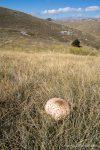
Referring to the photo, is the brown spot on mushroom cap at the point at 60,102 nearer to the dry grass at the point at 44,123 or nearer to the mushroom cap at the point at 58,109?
the mushroom cap at the point at 58,109

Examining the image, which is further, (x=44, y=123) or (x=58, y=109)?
(x=58, y=109)

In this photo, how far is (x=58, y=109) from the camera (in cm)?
292

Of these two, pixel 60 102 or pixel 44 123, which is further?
pixel 60 102

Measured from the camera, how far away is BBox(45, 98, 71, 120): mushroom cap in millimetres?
2873

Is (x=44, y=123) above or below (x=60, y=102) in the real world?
below

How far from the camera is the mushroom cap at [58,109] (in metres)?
2.87

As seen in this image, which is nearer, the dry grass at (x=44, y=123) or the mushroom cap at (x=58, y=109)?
the dry grass at (x=44, y=123)

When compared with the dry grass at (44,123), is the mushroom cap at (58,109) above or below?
above

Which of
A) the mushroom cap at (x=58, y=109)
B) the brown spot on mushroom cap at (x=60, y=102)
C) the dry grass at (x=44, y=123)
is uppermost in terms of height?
the brown spot on mushroom cap at (x=60, y=102)

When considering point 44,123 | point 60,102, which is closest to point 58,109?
point 60,102

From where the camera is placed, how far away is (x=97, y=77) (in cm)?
475

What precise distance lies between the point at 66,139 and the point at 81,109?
748 mm

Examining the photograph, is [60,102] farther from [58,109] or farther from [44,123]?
[44,123]

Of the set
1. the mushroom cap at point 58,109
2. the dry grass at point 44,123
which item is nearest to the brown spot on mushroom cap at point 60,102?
the mushroom cap at point 58,109
